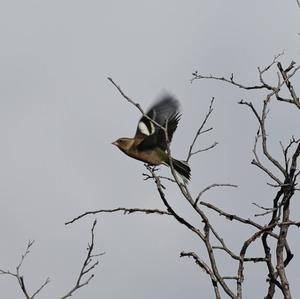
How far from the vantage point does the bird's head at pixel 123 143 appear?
11.1 metres

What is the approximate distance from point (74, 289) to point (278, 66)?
3155 mm

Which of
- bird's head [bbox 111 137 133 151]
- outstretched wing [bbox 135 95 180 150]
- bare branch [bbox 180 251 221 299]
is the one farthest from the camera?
bird's head [bbox 111 137 133 151]

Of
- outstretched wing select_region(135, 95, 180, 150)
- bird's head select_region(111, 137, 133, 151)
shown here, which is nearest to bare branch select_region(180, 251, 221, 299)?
outstretched wing select_region(135, 95, 180, 150)

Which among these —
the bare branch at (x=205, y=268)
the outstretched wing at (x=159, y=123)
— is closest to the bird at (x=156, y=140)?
the outstretched wing at (x=159, y=123)

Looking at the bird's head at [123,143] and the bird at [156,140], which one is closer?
the bird at [156,140]

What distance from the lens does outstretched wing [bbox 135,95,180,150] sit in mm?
9609

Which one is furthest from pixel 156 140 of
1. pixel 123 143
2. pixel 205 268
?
pixel 205 268

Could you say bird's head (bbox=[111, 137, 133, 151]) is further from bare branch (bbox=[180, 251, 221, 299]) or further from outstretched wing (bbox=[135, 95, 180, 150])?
bare branch (bbox=[180, 251, 221, 299])

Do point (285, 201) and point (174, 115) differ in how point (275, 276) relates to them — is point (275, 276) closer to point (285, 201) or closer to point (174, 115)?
point (285, 201)

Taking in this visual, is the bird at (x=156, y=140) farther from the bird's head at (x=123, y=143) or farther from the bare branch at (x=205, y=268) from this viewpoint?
the bare branch at (x=205, y=268)

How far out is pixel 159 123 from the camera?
9898 mm

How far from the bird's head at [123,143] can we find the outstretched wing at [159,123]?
182 millimetres

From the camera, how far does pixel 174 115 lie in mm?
9633

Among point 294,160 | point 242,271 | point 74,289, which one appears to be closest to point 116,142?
point 74,289
